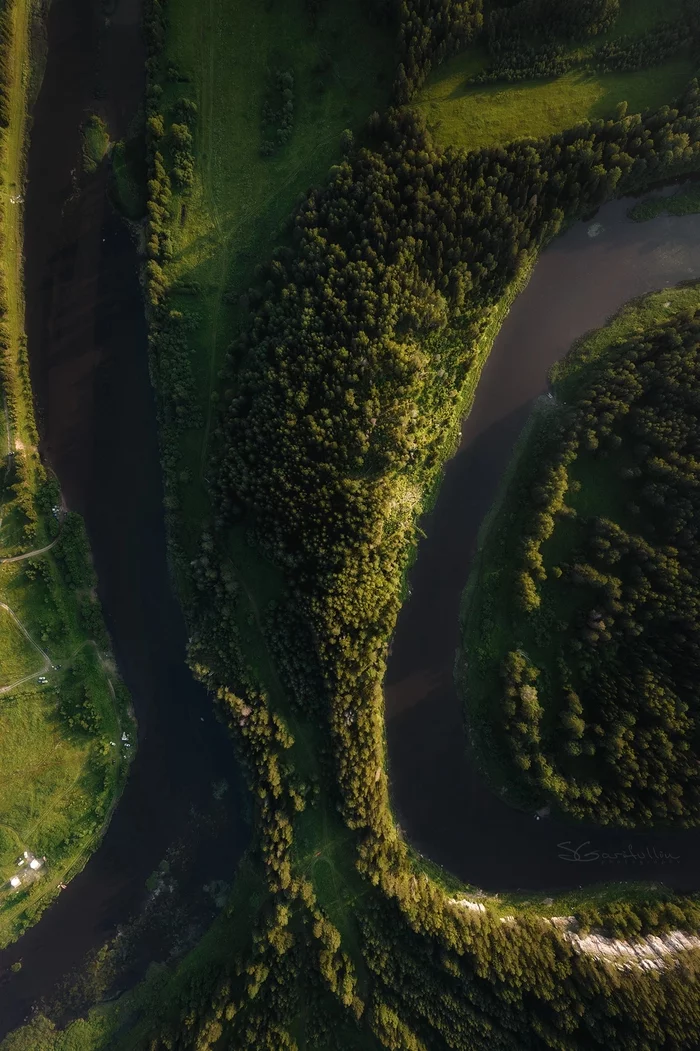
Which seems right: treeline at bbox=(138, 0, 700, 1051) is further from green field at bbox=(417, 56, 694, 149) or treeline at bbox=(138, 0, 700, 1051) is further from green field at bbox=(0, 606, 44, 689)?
green field at bbox=(0, 606, 44, 689)

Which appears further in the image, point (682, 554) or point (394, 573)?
point (394, 573)

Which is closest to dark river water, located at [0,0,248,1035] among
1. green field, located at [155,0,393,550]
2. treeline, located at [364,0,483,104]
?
green field, located at [155,0,393,550]

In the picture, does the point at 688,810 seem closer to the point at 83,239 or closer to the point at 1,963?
the point at 1,963

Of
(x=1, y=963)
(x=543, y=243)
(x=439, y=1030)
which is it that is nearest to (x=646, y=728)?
(x=439, y=1030)

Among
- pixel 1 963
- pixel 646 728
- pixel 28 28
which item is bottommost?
pixel 1 963

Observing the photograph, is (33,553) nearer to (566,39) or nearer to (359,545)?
(359,545)

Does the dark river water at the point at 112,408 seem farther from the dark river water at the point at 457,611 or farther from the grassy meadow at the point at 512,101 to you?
the grassy meadow at the point at 512,101
